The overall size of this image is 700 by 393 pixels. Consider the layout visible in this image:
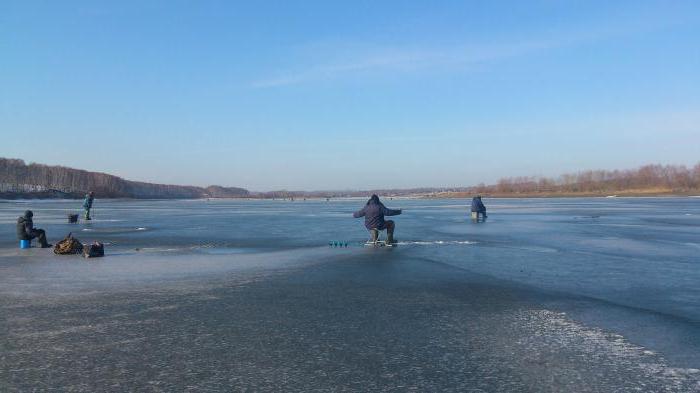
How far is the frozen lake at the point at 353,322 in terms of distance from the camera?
533 cm

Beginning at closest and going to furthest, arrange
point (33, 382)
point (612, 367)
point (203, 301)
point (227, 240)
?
point (33, 382) < point (612, 367) < point (203, 301) < point (227, 240)

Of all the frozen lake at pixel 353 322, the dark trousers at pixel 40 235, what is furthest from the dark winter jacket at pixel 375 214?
the dark trousers at pixel 40 235

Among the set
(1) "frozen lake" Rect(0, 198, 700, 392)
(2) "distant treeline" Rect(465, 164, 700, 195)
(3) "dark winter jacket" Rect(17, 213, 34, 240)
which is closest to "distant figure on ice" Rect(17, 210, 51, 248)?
(3) "dark winter jacket" Rect(17, 213, 34, 240)

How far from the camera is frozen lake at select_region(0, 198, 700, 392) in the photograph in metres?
5.33

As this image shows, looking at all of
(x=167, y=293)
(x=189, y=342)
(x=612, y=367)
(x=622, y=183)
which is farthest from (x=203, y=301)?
(x=622, y=183)

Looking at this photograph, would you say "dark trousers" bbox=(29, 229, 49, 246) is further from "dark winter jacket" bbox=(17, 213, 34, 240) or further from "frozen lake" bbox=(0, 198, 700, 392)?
"frozen lake" bbox=(0, 198, 700, 392)

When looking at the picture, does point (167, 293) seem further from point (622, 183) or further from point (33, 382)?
point (622, 183)

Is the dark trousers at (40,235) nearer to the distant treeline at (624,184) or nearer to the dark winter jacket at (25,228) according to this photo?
the dark winter jacket at (25,228)

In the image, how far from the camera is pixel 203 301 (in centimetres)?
895

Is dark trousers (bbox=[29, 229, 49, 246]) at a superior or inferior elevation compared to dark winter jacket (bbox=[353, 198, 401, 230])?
inferior

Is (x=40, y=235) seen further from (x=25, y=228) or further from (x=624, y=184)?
(x=624, y=184)

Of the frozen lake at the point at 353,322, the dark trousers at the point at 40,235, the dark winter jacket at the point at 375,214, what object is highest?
the dark winter jacket at the point at 375,214

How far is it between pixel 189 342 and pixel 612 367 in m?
4.43

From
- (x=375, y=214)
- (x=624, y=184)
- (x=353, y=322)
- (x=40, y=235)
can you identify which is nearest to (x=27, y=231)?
(x=40, y=235)
